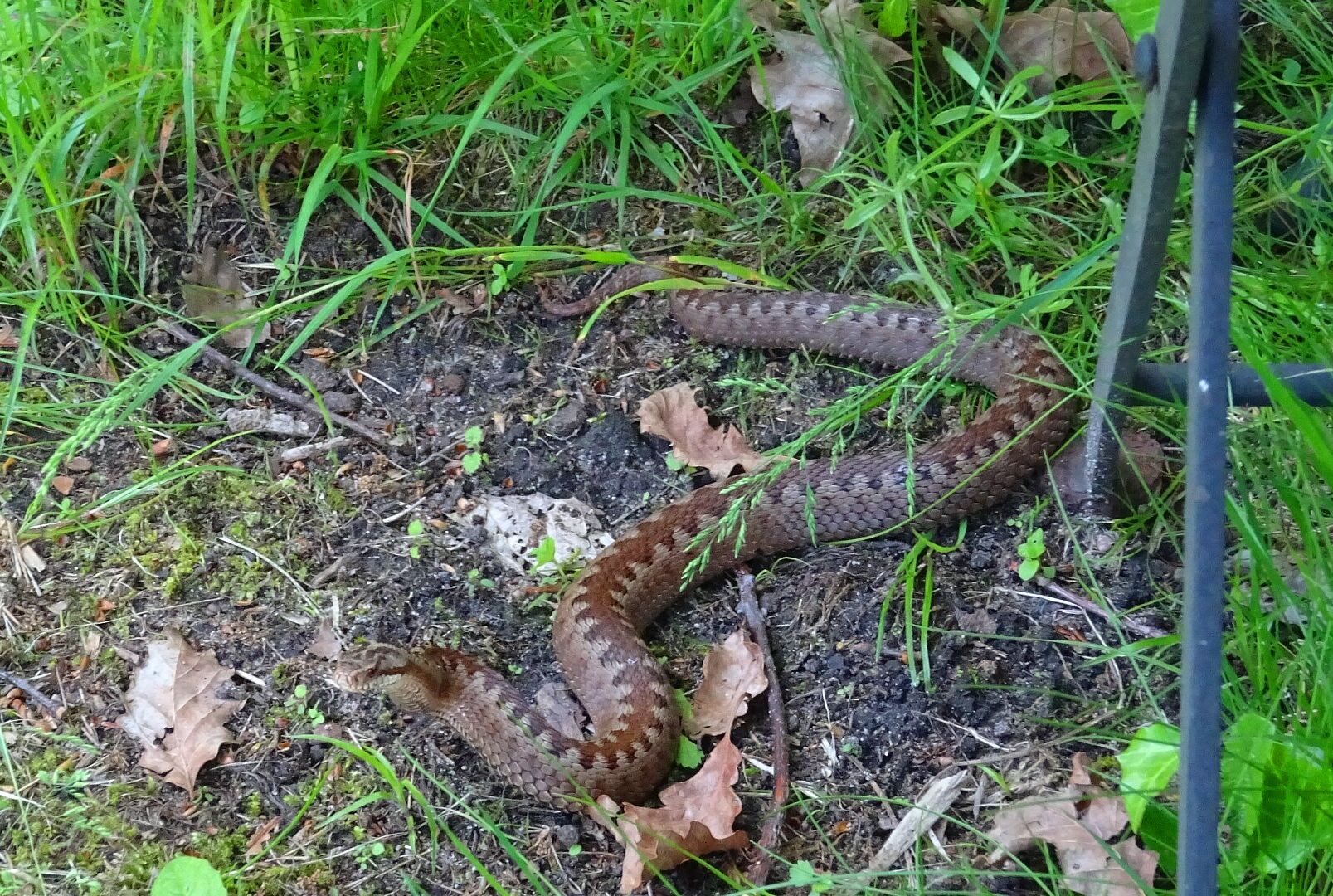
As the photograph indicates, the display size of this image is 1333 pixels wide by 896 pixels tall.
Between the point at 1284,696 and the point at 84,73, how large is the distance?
416 centimetres

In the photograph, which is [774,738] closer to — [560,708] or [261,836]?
[560,708]

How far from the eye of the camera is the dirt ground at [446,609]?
2.81 m

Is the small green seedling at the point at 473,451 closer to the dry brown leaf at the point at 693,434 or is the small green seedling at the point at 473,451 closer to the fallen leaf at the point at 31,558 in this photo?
the dry brown leaf at the point at 693,434

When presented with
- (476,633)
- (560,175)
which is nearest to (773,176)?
(560,175)

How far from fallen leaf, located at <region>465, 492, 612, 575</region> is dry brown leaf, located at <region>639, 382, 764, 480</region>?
0.35 meters

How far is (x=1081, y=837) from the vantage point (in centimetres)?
246

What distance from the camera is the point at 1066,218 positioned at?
379 centimetres

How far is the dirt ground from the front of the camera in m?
2.81

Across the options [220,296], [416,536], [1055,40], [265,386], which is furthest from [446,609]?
[1055,40]

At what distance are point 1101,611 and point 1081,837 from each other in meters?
0.75

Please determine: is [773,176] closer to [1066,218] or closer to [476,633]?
[1066,218]

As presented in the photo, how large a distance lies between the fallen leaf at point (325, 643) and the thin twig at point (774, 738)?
1189 millimetres

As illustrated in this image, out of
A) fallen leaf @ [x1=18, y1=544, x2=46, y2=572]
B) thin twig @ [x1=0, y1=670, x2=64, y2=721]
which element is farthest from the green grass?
thin twig @ [x1=0, y1=670, x2=64, y2=721]

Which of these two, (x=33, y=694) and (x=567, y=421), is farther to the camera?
(x=567, y=421)
